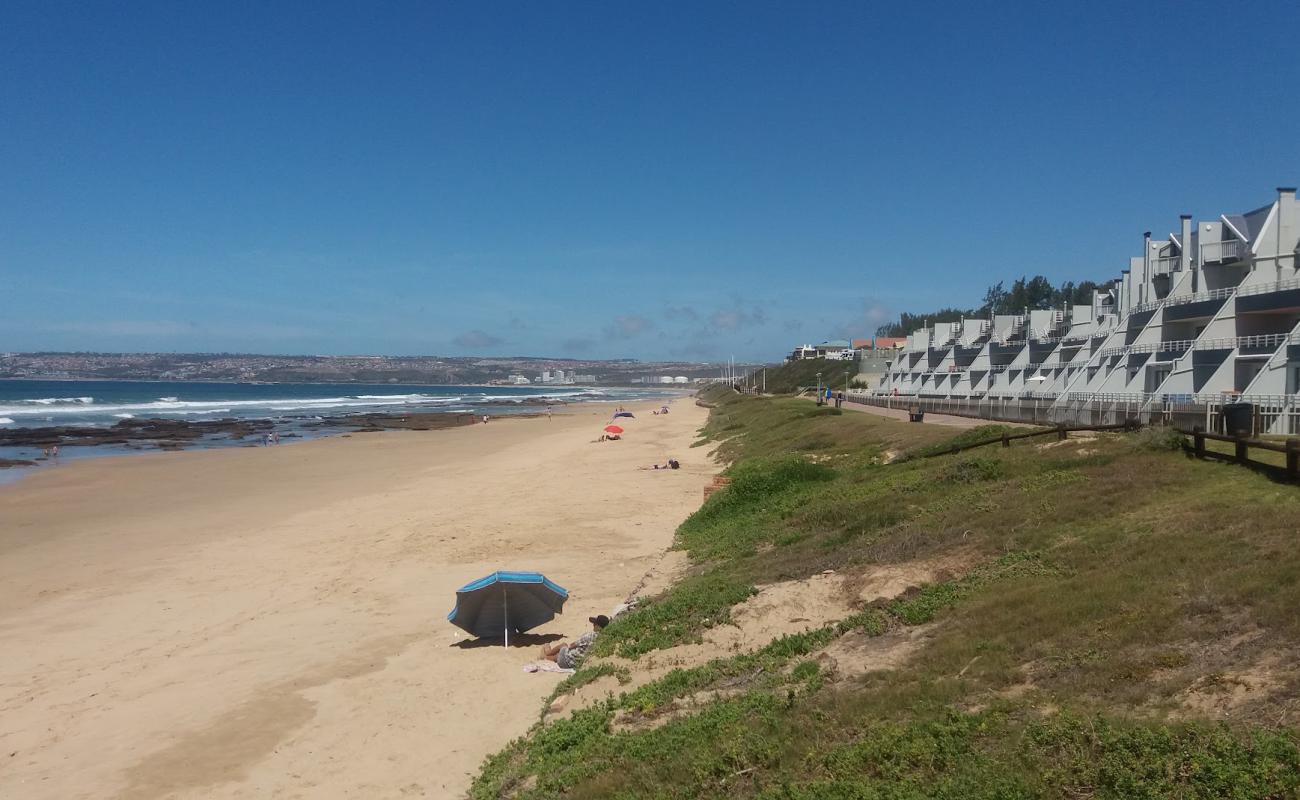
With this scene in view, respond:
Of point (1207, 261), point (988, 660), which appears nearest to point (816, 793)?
point (988, 660)

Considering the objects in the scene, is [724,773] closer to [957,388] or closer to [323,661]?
[323,661]

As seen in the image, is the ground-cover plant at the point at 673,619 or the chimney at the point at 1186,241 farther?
the chimney at the point at 1186,241

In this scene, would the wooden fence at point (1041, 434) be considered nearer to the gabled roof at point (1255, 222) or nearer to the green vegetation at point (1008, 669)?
the green vegetation at point (1008, 669)

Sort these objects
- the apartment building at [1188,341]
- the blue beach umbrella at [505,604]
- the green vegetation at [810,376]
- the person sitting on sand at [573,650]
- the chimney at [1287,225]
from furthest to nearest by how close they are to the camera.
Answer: the green vegetation at [810,376]
the chimney at [1287,225]
the apartment building at [1188,341]
the blue beach umbrella at [505,604]
the person sitting on sand at [573,650]

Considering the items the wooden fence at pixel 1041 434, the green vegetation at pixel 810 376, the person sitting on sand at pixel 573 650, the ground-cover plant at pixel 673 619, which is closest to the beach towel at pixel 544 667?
the person sitting on sand at pixel 573 650

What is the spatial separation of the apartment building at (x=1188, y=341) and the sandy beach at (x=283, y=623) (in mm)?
13461

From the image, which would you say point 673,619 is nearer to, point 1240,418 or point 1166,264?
point 1240,418

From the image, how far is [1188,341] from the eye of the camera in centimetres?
2980

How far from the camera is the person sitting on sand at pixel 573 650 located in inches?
424

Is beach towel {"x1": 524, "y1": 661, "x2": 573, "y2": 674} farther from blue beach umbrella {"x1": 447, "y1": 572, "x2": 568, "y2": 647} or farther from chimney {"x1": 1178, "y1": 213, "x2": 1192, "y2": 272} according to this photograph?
chimney {"x1": 1178, "y1": 213, "x2": 1192, "y2": 272}

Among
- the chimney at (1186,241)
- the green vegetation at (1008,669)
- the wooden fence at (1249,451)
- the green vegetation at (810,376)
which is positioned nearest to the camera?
the green vegetation at (1008,669)

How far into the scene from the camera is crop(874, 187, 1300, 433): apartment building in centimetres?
2294

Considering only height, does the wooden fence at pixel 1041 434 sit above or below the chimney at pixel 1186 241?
below

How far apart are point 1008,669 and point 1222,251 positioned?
33820 millimetres
